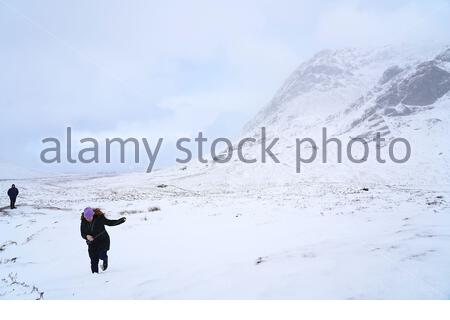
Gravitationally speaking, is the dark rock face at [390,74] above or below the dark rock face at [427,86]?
above

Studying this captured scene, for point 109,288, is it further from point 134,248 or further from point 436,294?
point 436,294

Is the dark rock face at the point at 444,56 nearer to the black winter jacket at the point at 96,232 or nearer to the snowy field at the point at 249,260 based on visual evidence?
the snowy field at the point at 249,260

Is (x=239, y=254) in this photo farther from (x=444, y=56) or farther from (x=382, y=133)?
(x=444, y=56)

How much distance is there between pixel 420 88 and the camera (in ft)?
291

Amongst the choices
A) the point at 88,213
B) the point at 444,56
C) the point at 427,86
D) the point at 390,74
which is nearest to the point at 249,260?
the point at 88,213

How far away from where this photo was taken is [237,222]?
1516 centimetres

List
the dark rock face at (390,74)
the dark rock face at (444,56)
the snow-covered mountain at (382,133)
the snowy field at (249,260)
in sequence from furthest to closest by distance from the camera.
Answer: the dark rock face at (390,74)
the dark rock face at (444,56)
the snow-covered mountain at (382,133)
the snowy field at (249,260)

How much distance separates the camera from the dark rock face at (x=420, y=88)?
8550cm

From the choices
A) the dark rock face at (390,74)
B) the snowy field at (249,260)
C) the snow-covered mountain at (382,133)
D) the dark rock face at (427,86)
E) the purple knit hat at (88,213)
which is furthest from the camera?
the dark rock face at (390,74)

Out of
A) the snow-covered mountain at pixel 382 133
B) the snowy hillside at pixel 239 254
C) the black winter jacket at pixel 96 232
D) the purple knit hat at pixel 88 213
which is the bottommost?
the snowy hillside at pixel 239 254

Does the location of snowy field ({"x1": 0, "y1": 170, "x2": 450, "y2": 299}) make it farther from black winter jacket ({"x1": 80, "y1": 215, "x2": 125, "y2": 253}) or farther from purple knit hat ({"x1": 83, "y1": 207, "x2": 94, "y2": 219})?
purple knit hat ({"x1": 83, "y1": 207, "x2": 94, "y2": 219})

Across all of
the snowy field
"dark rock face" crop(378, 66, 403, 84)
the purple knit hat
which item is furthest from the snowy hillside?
"dark rock face" crop(378, 66, 403, 84)

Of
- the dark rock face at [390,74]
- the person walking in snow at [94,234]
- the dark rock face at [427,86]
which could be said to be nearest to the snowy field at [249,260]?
the person walking in snow at [94,234]

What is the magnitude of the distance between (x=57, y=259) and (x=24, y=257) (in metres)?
1.62
